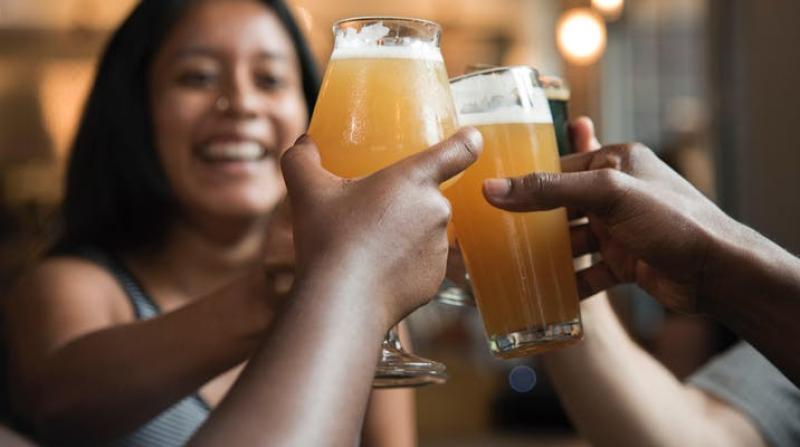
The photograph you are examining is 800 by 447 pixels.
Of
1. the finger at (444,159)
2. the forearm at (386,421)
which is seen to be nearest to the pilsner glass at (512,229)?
the finger at (444,159)

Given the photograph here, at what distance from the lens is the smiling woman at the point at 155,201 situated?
1.84m

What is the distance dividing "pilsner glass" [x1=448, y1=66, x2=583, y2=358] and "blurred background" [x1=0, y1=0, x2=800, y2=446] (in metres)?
1.73

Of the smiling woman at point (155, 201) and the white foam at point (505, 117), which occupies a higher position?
the white foam at point (505, 117)

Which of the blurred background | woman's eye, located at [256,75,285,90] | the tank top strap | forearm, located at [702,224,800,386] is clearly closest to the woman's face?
woman's eye, located at [256,75,285,90]

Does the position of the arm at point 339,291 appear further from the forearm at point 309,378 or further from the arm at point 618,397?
the arm at point 618,397

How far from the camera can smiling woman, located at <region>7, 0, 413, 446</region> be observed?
1.84m

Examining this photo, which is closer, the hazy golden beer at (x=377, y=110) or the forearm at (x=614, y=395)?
the hazy golden beer at (x=377, y=110)

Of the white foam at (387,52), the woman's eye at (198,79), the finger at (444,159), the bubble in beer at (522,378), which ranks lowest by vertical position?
the bubble in beer at (522,378)

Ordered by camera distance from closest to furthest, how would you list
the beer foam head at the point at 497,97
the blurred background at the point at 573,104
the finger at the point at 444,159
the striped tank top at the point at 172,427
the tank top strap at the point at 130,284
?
the finger at the point at 444,159 < the beer foam head at the point at 497,97 < the striped tank top at the point at 172,427 < the tank top strap at the point at 130,284 < the blurred background at the point at 573,104

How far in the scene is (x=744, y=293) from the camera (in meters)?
1.20

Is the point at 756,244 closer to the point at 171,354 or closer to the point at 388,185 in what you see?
the point at 388,185

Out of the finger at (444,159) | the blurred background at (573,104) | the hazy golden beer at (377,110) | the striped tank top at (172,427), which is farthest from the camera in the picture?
the blurred background at (573,104)

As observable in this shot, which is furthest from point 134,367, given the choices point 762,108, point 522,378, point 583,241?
point 522,378

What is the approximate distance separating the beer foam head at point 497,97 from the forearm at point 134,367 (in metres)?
0.51
